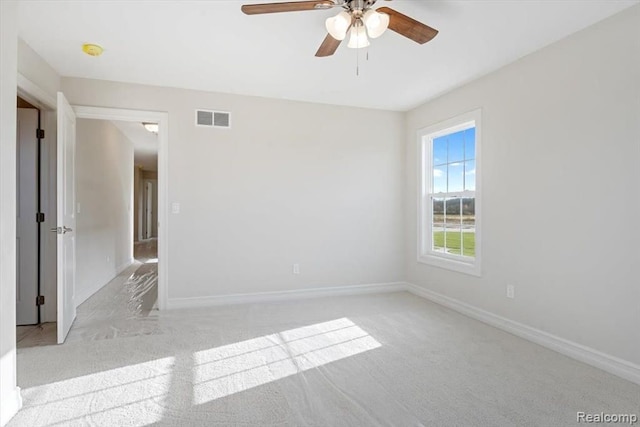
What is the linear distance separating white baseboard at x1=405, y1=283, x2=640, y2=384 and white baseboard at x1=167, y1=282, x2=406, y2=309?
2.72ft

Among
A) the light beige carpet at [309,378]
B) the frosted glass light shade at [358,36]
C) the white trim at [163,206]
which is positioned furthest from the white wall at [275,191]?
the frosted glass light shade at [358,36]

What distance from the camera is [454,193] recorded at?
13.1 ft

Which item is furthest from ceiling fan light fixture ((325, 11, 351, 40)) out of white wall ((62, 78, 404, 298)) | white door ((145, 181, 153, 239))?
white door ((145, 181, 153, 239))

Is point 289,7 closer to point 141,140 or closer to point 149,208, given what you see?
point 141,140

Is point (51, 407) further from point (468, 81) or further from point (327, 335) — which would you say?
point (468, 81)

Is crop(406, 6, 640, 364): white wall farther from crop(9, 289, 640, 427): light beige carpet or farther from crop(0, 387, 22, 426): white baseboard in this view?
crop(0, 387, 22, 426): white baseboard

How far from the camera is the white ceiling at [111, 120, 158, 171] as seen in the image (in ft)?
18.3

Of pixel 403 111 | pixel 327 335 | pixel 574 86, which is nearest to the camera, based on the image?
pixel 574 86

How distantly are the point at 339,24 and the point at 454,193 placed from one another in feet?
8.85

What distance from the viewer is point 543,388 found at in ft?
7.06

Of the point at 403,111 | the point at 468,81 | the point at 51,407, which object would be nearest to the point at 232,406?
the point at 51,407

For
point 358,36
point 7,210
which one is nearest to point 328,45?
point 358,36

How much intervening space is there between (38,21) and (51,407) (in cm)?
261

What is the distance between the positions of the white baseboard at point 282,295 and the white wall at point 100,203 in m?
1.37
